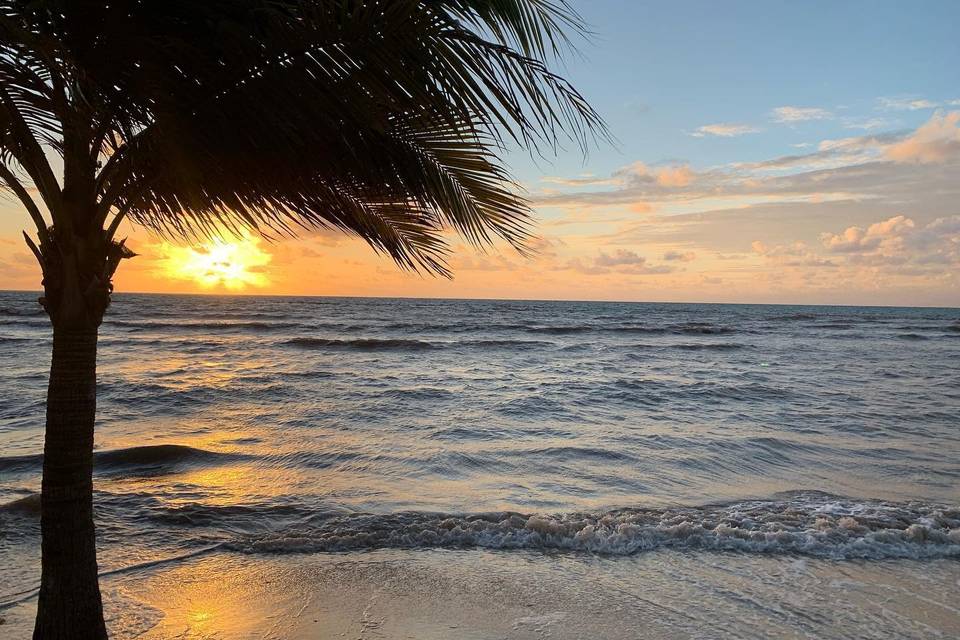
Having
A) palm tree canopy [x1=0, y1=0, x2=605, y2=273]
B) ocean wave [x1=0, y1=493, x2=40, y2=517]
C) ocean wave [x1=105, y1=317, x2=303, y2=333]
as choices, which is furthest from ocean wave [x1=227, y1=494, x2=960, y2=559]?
ocean wave [x1=105, y1=317, x2=303, y2=333]

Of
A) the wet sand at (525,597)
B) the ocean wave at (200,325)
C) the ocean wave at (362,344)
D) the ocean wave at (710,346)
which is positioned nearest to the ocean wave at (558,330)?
the ocean wave at (710,346)

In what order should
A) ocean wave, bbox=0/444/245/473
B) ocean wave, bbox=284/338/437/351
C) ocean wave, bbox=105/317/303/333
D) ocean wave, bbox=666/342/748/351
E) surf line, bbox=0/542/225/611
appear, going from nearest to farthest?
surf line, bbox=0/542/225/611 < ocean wave, bbox=0/444/245/473 < ocean wave, bbox=284/338/437/351 < ocean wave, bbox=666/342/748/351 < ocean wave, bbox=105/317/303/333

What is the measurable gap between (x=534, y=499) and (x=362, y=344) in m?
27.2

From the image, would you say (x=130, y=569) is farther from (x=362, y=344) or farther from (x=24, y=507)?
(x=362, y=344)

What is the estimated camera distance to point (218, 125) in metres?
2.32

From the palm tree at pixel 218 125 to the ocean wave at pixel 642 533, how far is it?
139 inches

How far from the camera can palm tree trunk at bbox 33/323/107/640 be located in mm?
2895

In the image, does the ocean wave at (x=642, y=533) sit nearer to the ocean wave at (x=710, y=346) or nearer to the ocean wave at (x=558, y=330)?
the ocean wave at (x=710, y=346)

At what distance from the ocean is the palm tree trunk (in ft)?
5.15

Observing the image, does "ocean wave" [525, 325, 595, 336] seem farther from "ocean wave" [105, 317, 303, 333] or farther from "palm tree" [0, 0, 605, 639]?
Answer: "palm tree" [0, 0, 605, 639]

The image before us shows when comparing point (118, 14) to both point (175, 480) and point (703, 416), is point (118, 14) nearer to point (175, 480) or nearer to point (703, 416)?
point (175, 480)

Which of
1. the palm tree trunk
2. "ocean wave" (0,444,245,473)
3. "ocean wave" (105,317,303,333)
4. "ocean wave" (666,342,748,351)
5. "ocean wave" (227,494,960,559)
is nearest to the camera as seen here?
the palm tree trunk

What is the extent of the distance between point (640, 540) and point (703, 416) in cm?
860

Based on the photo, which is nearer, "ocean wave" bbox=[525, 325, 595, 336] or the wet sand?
the wet sand
